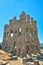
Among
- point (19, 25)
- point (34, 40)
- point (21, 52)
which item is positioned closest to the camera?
point (21, 52)

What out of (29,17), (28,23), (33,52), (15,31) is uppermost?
(29,17)

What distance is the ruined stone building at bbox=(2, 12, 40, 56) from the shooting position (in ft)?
94.1

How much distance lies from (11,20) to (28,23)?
556 centimetres

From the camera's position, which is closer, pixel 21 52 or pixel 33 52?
pixel 21 52

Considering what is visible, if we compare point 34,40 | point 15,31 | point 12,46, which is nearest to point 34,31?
point 34,40

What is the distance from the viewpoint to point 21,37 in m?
28.7

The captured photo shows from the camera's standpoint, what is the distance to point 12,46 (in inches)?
1216

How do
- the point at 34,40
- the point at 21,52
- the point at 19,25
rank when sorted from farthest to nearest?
the point at 34,40 → the point at 19,25 → the point at 21,52

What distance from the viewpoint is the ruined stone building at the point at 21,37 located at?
28672 millimetres

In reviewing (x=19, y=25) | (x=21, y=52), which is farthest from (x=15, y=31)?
(x=21, y=52)

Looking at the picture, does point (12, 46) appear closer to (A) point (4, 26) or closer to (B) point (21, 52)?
(B) point (21, 52)

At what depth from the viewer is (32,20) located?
34594 millimetres

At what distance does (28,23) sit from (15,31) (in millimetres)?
4584

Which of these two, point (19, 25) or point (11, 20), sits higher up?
point (11, 20)
